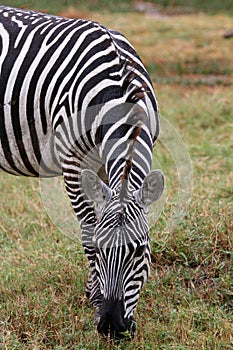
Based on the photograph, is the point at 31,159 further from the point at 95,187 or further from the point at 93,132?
the point at 95,187

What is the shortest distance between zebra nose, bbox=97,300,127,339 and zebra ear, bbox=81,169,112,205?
1.99ft

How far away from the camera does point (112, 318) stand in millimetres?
3758

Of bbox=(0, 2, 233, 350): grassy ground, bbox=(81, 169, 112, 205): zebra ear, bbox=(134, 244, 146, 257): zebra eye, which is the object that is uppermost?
bbox=(81, 169, 112, 205): zebra ear

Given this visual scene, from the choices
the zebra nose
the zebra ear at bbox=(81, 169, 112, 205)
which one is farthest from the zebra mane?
the zebra nose

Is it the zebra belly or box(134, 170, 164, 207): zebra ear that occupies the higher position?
box(134, 170, 164, 207): zebra ear

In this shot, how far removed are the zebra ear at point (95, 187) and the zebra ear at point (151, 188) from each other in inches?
7.5

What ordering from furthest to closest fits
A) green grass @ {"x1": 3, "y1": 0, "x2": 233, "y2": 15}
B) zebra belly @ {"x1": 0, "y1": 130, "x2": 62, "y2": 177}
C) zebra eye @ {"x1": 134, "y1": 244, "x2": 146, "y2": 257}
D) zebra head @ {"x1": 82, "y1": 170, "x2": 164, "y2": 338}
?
1. green grass @ {"x1": 3, "y1": 0, "x2": 233, "y2": 15}
2. zebra belly @ {"x1": 0, "y1": 130, "x2": 62, "y2": 177}
3. zebra eye @ {"x1": 134, "y1": 244, "x2": 146, "y2": 257}
4. zebra head @ {"x1": 82, "y1": 170, "x2": 164, "y2": 338}

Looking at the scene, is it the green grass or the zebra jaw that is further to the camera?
the green grass

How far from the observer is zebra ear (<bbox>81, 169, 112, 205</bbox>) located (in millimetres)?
3830

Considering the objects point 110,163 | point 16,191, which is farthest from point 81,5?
point 110,163

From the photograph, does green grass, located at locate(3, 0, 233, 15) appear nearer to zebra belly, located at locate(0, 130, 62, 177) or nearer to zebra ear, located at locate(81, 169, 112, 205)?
zebra belly, located at locate(0, 130, 62, 177)

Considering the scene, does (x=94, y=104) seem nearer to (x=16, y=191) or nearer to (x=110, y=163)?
(x=110, y=163)

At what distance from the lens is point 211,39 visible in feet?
55.7

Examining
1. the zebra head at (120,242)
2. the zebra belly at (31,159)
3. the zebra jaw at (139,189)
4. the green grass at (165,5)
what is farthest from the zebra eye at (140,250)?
the green grass at (165,5)
